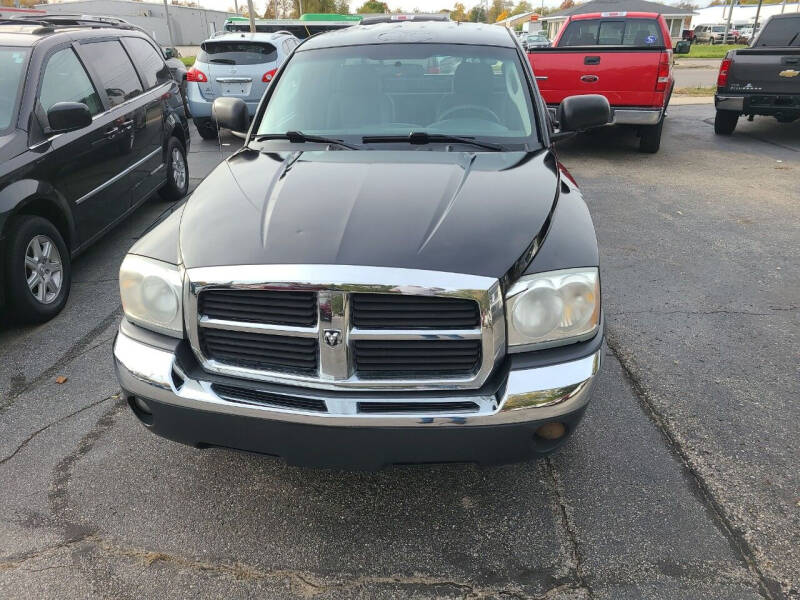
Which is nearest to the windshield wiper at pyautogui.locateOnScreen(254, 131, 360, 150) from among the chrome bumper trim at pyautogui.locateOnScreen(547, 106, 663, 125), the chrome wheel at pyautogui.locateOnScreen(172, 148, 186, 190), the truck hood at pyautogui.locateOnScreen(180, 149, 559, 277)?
the truck hood at pyautogui.locateOnScreen(180, 149, 559, 277)

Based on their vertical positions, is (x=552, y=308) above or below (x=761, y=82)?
below

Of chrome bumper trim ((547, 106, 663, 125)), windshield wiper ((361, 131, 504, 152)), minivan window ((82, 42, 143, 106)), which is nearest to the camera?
windshield wiper ((361, 131, 504, 152))

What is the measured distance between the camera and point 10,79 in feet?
14.2

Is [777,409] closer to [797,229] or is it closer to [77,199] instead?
[797,229]

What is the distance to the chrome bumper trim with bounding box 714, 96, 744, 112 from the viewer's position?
9.62 metres

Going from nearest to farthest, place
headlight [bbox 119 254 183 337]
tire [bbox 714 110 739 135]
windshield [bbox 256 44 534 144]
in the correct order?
headlight [bbox 119 254 183 337]
windshield [bbox 256 44 534 144]
tire [bbox 714 110 739 135]

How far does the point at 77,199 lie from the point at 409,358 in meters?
3.67

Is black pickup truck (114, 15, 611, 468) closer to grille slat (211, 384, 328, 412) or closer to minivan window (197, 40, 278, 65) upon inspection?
grille slat (211, 384, 328, 412)

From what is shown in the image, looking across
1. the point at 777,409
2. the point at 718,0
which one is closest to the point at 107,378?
the point at 777,409

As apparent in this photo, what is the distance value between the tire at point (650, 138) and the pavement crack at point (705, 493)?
258 inches

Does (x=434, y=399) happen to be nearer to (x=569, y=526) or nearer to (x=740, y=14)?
(x=569, y=526)

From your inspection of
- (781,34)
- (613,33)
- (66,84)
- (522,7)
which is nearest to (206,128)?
(66,84)

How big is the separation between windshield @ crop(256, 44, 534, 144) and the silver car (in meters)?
6.89

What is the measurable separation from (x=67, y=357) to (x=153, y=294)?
1.95m
